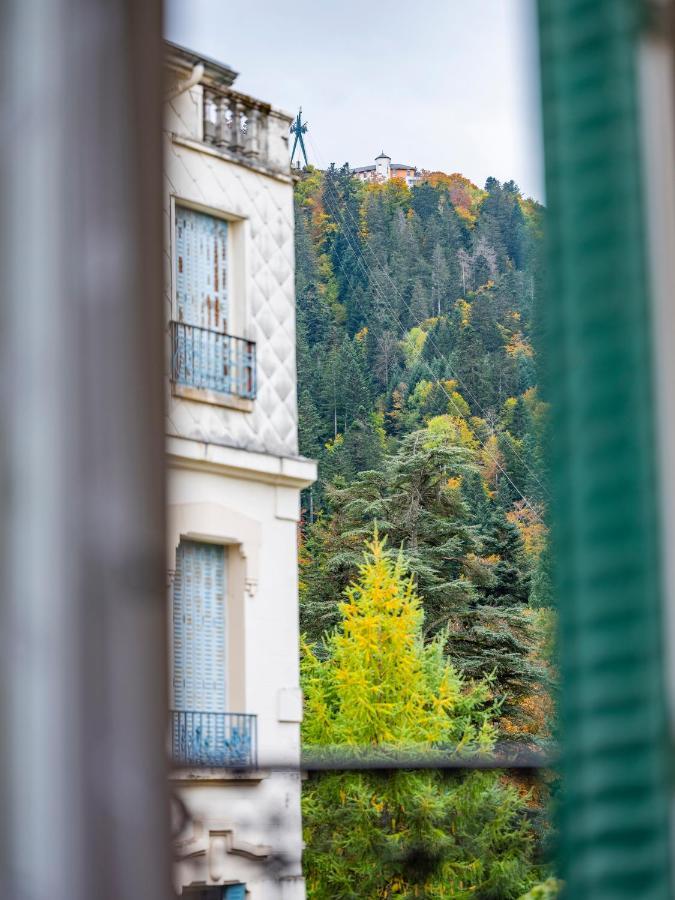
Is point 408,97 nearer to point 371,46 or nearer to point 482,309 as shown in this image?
point 371,46

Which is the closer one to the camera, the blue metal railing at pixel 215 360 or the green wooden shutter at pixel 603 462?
the green wooden shutter at pixel 603 462

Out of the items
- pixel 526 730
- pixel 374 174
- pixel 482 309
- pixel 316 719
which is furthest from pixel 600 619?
pixel 374 174

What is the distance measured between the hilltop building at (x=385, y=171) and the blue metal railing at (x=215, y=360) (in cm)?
919

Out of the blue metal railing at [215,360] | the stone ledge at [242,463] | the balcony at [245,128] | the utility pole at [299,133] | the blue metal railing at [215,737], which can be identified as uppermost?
the utility pole at [299,133]

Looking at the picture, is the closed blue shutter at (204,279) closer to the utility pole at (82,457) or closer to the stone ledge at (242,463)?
the stone ledge at (242,463)

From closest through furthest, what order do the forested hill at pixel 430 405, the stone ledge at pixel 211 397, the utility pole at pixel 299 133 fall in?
the stone ledge at pixel 211 397 < the forested hill at pixel 430 405 < the utility pole at pixel 299 133

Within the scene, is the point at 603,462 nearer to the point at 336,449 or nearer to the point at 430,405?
the point at 336,449

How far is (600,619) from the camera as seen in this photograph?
37 cm

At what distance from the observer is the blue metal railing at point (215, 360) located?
5082 mm

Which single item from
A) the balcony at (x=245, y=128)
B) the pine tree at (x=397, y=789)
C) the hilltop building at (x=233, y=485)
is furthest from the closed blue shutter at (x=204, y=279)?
the pine tree at (x=397, y=789)

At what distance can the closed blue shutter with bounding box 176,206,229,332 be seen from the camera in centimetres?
524

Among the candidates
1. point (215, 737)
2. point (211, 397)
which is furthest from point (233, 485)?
point (215, 737)

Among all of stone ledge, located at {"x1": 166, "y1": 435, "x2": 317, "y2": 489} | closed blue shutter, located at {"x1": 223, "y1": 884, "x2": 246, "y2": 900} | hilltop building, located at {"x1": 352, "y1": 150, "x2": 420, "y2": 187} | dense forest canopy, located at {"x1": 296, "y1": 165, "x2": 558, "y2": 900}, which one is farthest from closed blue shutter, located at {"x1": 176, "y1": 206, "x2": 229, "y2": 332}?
hilltop building, located at {"x1": 352, "y1": 150, "x2": 420, "y2": 187}

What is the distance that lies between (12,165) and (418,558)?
32.3 ft
